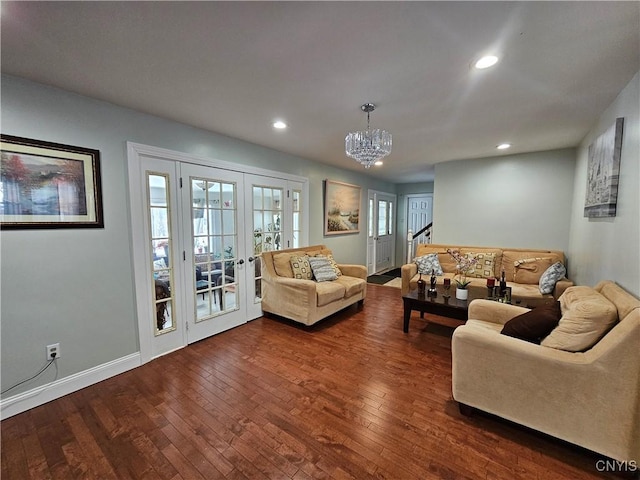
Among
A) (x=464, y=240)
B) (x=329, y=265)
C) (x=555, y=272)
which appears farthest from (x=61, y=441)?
(x=464, y=240)

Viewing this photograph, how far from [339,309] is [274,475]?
7.24 ft

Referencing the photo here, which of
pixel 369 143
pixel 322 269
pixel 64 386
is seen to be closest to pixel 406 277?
pixel 322 269

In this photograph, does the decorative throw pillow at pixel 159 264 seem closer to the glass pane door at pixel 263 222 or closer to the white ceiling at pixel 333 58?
the glass pane door at pixel 263 222

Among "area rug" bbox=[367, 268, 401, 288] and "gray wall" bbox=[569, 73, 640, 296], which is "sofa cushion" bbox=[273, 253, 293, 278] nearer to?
"area rug" bbox=[367, 268, 401, 288]

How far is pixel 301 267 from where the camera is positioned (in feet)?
11.8

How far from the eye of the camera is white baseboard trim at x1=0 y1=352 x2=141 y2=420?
184cm

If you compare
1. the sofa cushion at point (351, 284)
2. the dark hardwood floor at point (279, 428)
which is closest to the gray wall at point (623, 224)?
the dark hardwood floor at point (279, 428)

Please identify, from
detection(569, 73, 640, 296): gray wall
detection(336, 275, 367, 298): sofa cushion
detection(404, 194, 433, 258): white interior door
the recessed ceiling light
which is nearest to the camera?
the recessed ceiling light

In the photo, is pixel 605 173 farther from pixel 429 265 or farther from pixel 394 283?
pixel 394 283

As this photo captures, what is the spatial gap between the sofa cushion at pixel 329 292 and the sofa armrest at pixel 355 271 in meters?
0.51

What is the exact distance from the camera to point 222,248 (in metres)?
3.17

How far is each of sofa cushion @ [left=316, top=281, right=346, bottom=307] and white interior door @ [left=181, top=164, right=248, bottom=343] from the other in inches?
38.6

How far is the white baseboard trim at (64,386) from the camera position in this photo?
1838mm

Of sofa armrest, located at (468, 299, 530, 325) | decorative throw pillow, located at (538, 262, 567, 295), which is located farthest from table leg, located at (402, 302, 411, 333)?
decorative throw pillow, located at (538, 262, 567, 295)
